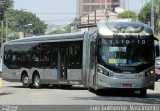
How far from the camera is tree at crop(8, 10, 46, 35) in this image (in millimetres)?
152750

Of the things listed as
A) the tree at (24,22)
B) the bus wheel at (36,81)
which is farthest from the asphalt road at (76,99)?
the tree at (24,22)

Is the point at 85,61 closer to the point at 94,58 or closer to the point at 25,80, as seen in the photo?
the point at 94,58

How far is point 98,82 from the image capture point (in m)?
25.0

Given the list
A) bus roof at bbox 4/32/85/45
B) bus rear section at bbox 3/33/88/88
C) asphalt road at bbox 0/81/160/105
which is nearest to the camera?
asphalt road at bbox 0/81/160/105

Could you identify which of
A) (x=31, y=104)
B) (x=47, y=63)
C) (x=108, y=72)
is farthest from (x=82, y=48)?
(x=31, y=104)

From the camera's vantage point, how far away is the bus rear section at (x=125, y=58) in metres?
24.6

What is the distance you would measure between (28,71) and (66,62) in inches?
165

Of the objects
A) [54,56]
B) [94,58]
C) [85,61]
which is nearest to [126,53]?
[94,58]

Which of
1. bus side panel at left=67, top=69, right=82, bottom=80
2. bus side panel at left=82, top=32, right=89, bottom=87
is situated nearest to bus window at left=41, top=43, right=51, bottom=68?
bus side panel at left=67, top=69, right=82, bottom=80

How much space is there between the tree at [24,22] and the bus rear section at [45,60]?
113358mm

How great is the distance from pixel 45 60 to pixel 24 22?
420ft

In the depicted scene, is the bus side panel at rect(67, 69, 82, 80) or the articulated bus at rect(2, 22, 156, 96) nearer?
the articulated bus at rect(2, 22, 156, 96)

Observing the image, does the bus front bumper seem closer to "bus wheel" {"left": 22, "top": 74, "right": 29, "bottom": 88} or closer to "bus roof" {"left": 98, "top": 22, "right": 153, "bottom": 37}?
"bus roof" {"left": 98, "top": 22, "right": 153, "bottom": 37}

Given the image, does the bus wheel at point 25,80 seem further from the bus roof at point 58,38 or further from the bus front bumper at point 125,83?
the bus front bumper at point 125,83
